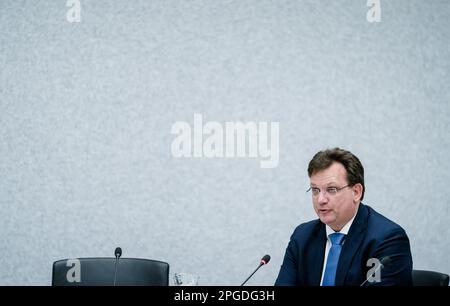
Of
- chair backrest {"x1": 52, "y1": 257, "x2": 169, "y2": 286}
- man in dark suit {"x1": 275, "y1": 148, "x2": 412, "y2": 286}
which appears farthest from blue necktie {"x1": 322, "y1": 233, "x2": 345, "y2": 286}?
chair backrest {"x1": 52, "y1": 257, "x2": 169, "y2": 286}

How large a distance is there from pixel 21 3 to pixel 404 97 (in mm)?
2438

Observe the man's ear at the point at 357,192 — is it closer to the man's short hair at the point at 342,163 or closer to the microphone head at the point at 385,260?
the man's short hair at the point at 342,163

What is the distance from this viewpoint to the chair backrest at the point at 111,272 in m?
2.43

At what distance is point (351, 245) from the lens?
186 cm

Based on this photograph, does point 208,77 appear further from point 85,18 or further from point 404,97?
point 404,97

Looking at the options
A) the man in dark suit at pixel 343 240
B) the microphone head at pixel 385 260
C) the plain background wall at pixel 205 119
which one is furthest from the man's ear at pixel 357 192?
the plain background wall at pixel 205 119

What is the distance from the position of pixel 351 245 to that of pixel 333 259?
96 millimetres

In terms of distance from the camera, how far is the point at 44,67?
3.02 m

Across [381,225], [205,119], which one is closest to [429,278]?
[381,225]

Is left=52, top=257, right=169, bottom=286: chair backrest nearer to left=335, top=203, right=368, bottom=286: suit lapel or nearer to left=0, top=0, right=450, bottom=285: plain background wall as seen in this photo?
left=0, top=0, right=450, bottom=285: plain background wall

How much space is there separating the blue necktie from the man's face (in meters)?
0.04

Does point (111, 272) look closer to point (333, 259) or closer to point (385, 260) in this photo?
point (333, 259)

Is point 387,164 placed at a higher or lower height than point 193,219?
higher
